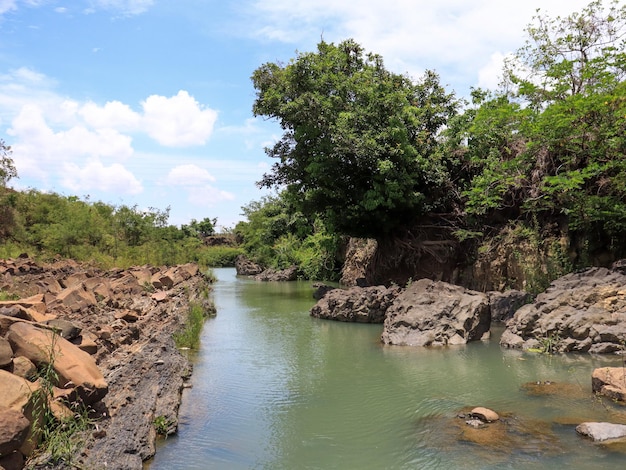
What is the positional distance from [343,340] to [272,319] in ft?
14.7

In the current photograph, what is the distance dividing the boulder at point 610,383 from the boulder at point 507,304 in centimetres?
711

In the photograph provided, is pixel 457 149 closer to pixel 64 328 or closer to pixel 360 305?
pixel 360 305

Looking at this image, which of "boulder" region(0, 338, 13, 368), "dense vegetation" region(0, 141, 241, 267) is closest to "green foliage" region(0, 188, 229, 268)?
"dense vegetation" region(0, 141, 241, 267)

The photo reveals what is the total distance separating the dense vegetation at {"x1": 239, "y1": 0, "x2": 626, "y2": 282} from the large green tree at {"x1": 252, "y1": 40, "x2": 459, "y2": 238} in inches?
2.1

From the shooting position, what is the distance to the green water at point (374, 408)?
18.8ft

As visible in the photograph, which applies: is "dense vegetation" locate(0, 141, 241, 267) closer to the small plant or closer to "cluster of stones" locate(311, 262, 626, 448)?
the small plant

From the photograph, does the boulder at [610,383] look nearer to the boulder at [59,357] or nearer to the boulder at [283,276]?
the boulder at [59,357]

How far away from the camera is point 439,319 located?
41.9ft

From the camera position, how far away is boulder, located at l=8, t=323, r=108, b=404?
5.45m

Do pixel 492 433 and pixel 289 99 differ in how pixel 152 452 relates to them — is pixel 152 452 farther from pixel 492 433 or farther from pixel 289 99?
pixel 289 99

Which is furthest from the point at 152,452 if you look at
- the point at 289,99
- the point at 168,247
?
the point at 168,247

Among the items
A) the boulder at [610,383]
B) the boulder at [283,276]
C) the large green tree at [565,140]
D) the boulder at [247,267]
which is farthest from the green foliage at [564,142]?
the boulder at [247,267]

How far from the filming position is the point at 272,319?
57.0 ft

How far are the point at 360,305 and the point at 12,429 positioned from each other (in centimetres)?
1265
